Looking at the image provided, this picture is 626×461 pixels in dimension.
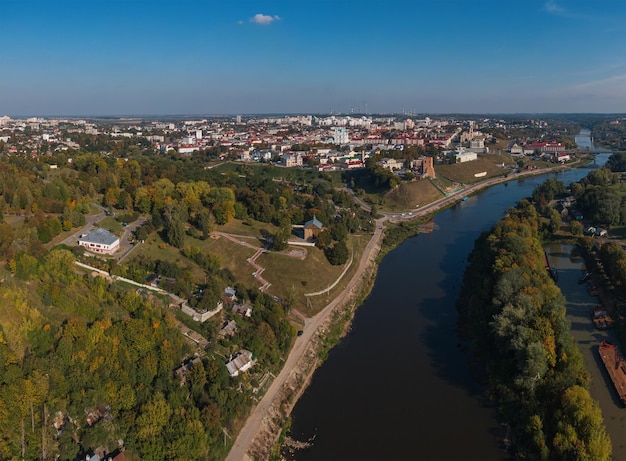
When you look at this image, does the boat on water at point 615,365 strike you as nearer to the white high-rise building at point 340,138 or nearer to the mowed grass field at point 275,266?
the mowed grass field at point 275,266

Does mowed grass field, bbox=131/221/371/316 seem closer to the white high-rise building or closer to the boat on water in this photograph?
the boat on water

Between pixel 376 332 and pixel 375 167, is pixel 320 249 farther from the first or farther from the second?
pixel 375 167

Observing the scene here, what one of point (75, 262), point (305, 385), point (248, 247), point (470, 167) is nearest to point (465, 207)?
point (470, 167)

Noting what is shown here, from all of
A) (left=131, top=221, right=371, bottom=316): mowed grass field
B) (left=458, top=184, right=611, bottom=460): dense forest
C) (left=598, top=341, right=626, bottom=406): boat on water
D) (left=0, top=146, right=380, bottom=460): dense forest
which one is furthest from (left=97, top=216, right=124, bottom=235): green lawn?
(left=598, top=341, right=626, bottom=406): boat on water

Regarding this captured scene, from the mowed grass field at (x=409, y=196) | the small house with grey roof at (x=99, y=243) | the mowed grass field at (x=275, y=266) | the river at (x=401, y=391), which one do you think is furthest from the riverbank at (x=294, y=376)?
the mowed grass field at (x=409, y=196)

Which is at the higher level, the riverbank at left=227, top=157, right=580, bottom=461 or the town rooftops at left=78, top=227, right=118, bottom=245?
the town rooftops at left=78, top=227, right=118, bottom=245

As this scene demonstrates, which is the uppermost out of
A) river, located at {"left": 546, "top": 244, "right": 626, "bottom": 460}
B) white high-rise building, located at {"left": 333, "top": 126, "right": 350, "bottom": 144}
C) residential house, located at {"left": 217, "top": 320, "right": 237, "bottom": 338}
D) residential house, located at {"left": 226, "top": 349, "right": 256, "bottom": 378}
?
white high-rise building, located at {"left": 333, "top": 126, "right": 350, "bottom": 144}

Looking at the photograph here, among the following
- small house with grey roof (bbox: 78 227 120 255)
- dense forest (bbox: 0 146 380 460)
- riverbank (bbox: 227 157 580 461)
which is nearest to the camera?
dense forest (bbox: 0 146 380 460)
